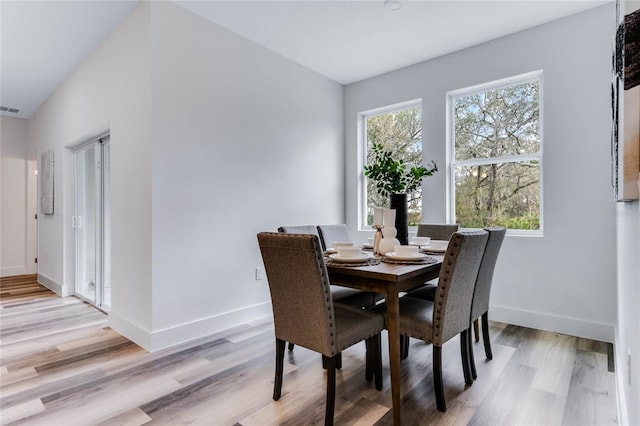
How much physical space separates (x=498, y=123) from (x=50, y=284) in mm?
6040

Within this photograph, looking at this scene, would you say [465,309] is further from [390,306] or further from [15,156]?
[15,156]

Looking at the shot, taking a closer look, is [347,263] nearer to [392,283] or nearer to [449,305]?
[392,283]

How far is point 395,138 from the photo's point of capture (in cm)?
418

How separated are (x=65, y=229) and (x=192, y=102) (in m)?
2.76

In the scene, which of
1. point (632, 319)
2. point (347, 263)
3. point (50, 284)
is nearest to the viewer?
point (632, 319)

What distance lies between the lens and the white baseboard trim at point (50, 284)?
174 inches

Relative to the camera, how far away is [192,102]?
288 cm

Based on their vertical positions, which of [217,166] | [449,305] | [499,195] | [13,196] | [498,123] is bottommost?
[449,305]

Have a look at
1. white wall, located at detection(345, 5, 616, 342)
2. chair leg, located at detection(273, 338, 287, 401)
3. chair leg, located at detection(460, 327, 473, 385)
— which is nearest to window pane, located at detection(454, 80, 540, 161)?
white wall, located at detection(345, 5, 616, 342)

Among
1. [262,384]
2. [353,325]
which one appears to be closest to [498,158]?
[353,325]

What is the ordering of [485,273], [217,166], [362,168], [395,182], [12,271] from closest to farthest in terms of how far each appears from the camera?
[485,273] < [395,182] < [217,166] < [362,168] < [12,271]

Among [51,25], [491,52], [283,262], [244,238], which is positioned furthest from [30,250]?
[491,52]

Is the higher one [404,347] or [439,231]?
[439,231]

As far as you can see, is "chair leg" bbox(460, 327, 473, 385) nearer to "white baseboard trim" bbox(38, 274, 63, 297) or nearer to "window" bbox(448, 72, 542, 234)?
"window" bbox(448, 72, 542, 234)
